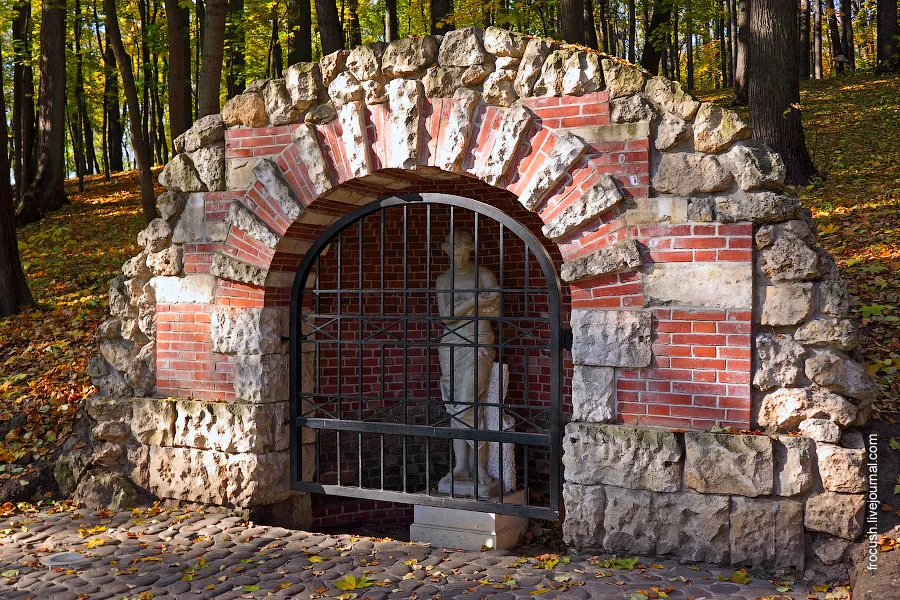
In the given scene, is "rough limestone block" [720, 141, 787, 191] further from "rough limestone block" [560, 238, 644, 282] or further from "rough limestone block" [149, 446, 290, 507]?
"rough limestone block" [149, 446, 290, 507]

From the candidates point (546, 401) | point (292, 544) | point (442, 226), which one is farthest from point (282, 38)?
point (292, 544)

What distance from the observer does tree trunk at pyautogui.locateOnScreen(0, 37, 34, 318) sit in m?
8.75

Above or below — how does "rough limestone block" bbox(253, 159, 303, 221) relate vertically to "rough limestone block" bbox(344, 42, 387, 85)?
below

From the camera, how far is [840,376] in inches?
172

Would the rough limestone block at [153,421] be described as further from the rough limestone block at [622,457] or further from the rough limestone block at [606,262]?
the rough limestone block at [606,262]

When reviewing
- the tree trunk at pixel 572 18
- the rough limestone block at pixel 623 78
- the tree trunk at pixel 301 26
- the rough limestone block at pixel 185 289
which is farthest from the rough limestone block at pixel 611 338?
the tree trunk at pixel 301 26

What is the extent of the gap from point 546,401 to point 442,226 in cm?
191

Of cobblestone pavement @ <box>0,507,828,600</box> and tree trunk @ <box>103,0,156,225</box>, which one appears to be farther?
tree trunk @ <box>103,0,156,225</box>

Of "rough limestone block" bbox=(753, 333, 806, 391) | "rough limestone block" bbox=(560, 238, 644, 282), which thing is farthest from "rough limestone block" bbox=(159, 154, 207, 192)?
"rough limestone block" bbox=(753, 333, 806, 391)

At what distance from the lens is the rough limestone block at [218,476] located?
584cm

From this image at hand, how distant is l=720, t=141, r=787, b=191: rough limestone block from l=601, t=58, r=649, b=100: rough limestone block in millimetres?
693

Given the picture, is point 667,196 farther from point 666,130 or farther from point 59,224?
point 59,224

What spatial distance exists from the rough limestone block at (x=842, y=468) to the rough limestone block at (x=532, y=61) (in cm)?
283

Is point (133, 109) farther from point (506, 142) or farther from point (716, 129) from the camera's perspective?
point (716, 129)
